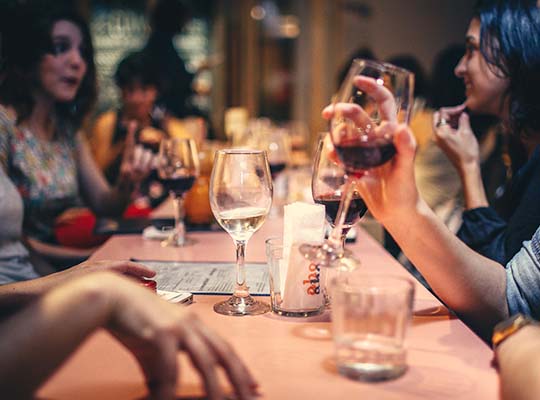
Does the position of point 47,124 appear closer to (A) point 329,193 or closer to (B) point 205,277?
(B) point 205,277

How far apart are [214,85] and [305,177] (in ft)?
18.2

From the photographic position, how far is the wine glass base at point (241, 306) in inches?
43.3

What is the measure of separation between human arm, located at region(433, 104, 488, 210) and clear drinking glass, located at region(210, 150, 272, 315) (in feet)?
3.03

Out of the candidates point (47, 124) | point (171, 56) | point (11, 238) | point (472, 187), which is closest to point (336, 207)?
point (472, 187)

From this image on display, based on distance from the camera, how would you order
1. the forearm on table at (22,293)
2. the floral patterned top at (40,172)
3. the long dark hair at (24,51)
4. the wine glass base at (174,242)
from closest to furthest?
1. the forearm on table at (22,293)
2. the wine glass base at (174,242)
3. the floral patterned top at (40,172)
4. the long dark hair at (24,51)

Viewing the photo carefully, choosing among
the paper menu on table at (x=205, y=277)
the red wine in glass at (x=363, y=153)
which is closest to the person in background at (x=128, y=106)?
the paper menu on table at (x=205, y=277)

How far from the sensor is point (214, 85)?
25.3ft

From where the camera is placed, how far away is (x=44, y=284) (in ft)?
3.58

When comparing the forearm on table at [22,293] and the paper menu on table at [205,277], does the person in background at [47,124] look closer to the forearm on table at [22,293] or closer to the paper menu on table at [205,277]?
the paper menu on table at [205,277]

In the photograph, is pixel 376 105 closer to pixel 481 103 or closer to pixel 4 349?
pixel 4 349

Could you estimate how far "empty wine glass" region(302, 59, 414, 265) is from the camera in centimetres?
99

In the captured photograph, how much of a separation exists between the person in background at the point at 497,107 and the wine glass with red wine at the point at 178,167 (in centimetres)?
78

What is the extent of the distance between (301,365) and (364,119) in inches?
15.8

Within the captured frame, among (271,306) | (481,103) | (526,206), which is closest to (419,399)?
(271,306)
